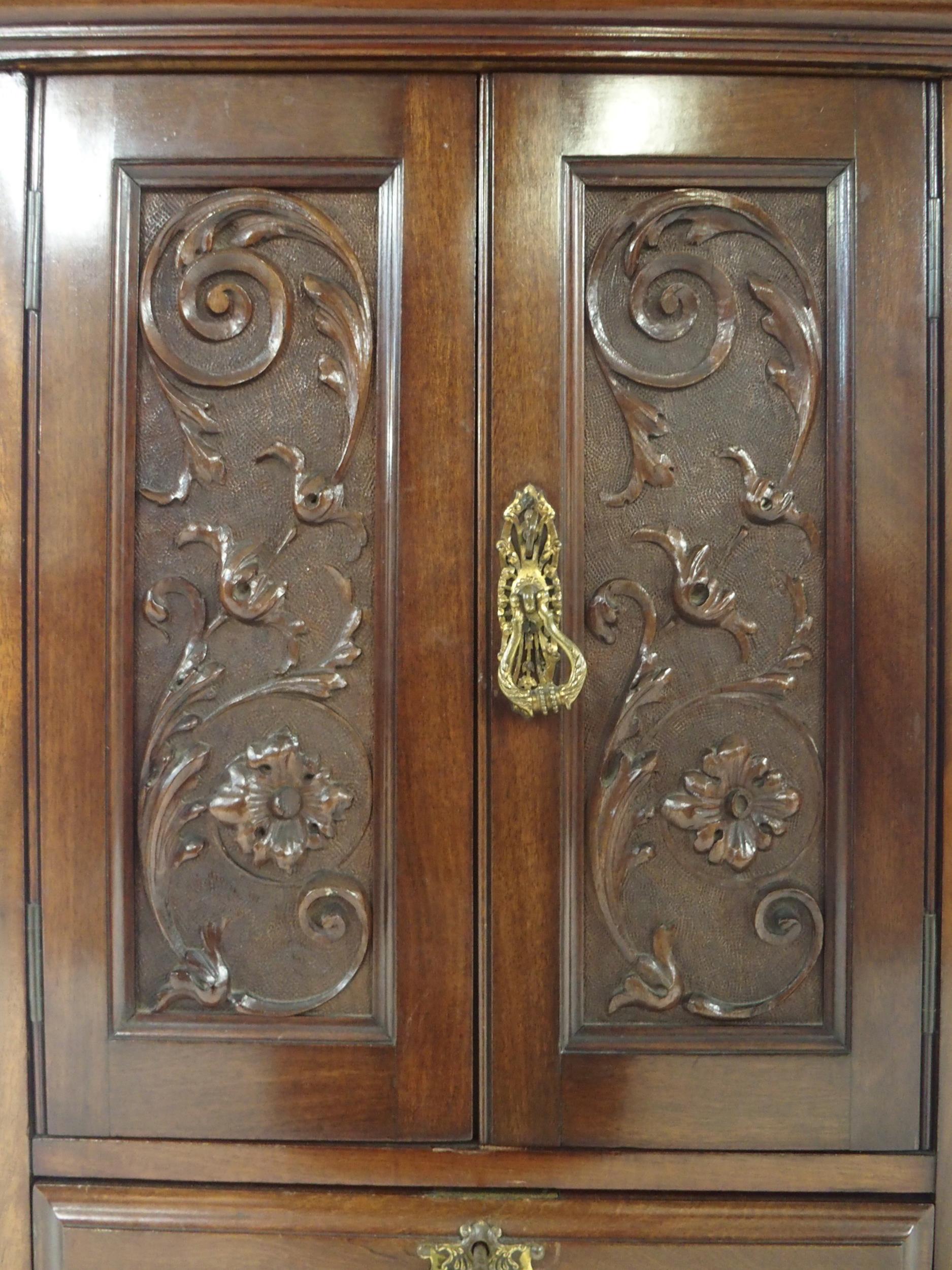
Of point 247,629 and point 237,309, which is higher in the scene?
point 237,309

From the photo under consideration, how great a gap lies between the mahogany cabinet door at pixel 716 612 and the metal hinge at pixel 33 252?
400mm

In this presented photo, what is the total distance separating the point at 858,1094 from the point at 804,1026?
0.23 ft

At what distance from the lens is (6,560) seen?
893mm

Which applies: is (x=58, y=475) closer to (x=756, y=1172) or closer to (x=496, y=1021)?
(x=496, y=1021)

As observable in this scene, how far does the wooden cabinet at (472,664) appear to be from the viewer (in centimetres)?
88

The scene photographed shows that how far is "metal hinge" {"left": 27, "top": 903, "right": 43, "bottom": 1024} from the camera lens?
892 millimetres

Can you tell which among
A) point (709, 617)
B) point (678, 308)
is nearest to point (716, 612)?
point (709, 617)

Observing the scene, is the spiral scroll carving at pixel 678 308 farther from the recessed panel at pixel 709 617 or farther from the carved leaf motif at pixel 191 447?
the carved leaf motif at pixel 191 447

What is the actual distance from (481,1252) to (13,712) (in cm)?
62

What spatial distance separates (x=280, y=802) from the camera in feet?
2.95

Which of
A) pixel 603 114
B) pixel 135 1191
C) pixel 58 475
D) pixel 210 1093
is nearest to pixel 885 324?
pixel 603 114

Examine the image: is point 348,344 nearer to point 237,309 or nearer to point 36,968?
point 237,309

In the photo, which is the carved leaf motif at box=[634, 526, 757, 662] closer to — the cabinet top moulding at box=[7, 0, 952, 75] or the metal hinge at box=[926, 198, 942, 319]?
the metal hinge at box=[926, 198, 942, 319]

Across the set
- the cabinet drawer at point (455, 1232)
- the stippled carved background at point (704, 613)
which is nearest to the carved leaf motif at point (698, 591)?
the stippled carved background at point (704, 613)
